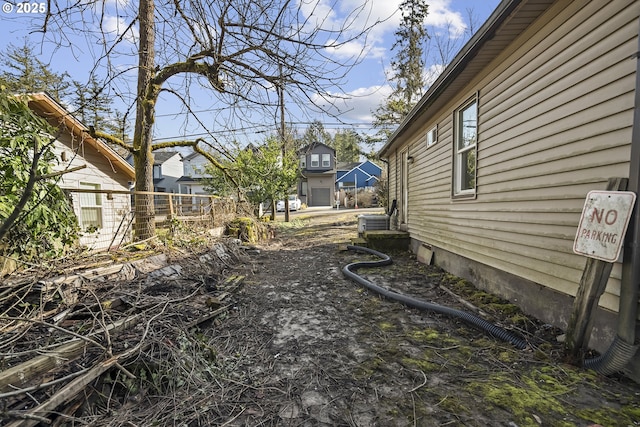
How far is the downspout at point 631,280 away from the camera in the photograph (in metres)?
1.92

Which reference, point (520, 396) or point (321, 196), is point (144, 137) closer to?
point (520, 396)

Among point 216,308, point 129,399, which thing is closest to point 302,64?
point 216,308

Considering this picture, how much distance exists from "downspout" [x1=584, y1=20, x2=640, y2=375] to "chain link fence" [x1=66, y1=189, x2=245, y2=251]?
6938 millimetres

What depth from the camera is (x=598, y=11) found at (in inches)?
91.6

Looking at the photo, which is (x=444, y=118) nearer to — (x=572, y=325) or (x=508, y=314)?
(x=508, y=314)

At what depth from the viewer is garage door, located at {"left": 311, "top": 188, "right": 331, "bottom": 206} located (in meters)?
31.7

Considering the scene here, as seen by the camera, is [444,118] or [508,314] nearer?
[508,314]

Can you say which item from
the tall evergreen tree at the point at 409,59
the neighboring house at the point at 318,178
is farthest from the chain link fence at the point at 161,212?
the neighboring house at the point at 318,178

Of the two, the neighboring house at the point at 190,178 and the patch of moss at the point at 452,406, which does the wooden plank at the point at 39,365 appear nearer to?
the patch of moss at the point at 452,406

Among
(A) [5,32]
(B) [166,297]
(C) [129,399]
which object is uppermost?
(A) [5,32]

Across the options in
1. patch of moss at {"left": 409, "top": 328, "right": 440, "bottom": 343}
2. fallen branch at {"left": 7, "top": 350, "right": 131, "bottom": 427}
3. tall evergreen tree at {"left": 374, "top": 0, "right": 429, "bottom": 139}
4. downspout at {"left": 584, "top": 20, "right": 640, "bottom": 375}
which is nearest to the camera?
fallen branch at {"left": 7, "top": 350, "right": 131, "bottom": 427}

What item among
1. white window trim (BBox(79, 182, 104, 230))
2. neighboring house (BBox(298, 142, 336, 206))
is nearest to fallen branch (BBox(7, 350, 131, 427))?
white window trim (BBox(79, 182, 104, 230))

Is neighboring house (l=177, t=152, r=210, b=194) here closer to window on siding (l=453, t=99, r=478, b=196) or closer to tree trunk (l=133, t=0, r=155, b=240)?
tree trunk (l=133, t=0, r=155, b=240)

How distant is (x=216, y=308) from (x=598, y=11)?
456 centimetres
